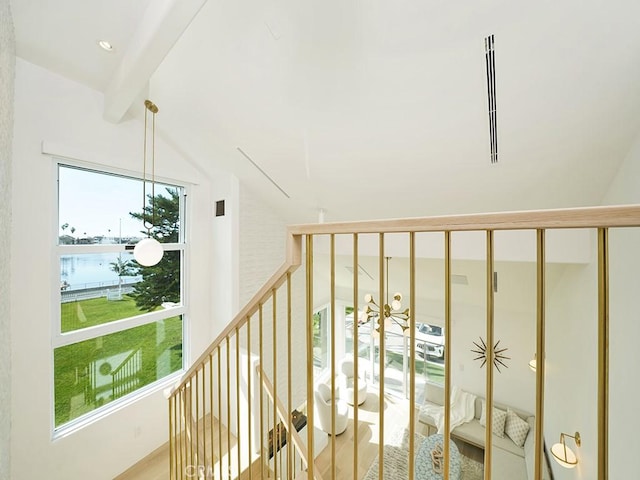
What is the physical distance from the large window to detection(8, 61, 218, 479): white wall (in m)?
0.13

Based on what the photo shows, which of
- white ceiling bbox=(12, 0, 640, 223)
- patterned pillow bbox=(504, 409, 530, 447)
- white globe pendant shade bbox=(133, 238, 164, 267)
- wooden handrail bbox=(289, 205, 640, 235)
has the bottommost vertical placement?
patterned pillow bbox=(504, 409, 530, 447)

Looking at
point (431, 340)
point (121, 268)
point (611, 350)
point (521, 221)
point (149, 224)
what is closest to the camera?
point (521, 221)

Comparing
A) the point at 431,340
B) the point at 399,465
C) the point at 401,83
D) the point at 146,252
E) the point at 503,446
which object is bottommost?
the point at 399,465

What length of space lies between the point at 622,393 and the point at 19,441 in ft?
14.3

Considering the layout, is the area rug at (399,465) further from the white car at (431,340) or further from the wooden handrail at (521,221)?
the wooden handrail at (521,221)

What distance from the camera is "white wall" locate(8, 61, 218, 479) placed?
80.7 inches

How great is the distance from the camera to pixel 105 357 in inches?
103

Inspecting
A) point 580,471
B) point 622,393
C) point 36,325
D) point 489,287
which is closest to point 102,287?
point 36,325

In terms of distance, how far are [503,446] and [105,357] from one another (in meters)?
5.35

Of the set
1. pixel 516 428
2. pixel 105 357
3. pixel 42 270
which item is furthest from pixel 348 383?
pixel 42 270

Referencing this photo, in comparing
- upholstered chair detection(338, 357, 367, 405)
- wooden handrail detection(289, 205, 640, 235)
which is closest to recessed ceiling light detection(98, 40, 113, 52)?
wooden handrail detection(289, 205, 640, 235)

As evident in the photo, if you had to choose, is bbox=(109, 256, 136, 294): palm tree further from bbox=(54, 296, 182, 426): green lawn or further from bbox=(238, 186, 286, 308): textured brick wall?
bbox=(238, 186, 286, 308): textured brick wall

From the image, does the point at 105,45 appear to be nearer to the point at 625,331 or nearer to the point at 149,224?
the point at 149,224

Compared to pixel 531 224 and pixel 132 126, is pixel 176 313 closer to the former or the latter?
pixel 132 126
